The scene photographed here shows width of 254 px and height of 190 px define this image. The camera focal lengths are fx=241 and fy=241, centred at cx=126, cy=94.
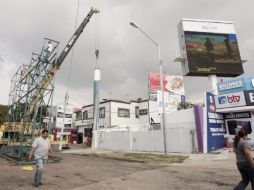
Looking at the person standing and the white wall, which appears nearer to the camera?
the person standing

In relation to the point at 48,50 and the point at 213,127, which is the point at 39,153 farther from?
the point at 213,127

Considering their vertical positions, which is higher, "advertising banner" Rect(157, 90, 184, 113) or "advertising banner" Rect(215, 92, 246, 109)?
"advertising banner" Rect(157, 90, 184, 113)

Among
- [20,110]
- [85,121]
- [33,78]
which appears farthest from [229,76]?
[85,121]

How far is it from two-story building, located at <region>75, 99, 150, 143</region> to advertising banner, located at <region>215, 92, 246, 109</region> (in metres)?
24.0

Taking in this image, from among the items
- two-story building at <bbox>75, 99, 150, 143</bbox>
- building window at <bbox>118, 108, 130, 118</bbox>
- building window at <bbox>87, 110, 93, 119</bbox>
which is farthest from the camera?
building window at <bbox>87, 110, 93, 119</bbox>

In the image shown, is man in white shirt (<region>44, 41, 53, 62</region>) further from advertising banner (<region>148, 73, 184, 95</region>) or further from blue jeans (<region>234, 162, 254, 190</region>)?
advertising banner (<region>148, 73, 184, 95</region>)

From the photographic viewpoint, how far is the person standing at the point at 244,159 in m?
5.26

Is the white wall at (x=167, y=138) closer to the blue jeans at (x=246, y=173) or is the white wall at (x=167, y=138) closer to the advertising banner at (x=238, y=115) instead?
the advertising banner at (x=238, y=115)

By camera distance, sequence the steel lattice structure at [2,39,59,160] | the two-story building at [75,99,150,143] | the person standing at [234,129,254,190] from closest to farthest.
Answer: the person standing at [234,129,254,190] < the steel lattice structure at [2,39,59,160] < the two-story building at [75,99,150,143]

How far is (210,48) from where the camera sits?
2594cm

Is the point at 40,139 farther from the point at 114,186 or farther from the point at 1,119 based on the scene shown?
the point at 1,119

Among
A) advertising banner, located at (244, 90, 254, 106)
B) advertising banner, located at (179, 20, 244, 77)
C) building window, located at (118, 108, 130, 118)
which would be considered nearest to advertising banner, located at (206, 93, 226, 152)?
advertising banner, located at (244, 90, 254, 106)

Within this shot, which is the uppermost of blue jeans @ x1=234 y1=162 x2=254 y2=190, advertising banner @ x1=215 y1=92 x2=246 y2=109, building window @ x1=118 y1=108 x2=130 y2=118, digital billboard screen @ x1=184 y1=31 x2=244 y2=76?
digital billboard screen @ x1=184 y1=31 x2=244 y2=76

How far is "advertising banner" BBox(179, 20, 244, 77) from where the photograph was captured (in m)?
24.9
